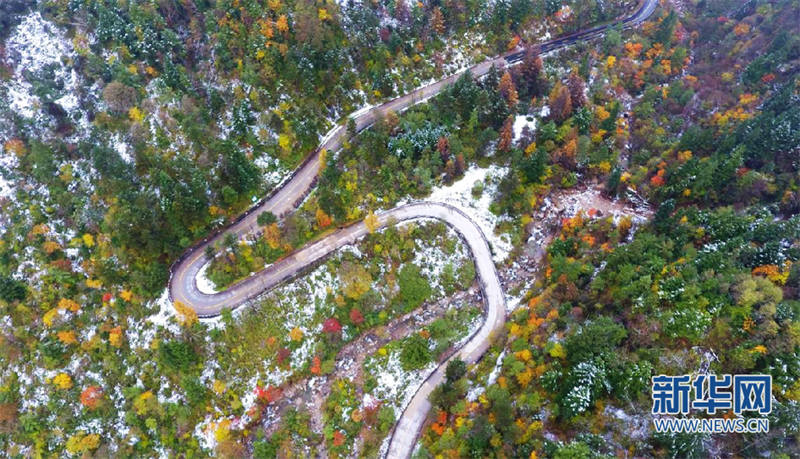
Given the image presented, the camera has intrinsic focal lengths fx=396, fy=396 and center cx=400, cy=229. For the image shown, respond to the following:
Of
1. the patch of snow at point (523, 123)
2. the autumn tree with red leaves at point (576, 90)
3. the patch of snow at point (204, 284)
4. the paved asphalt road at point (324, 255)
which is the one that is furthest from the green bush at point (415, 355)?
the autumn tree with red leaves at point (576, 90)

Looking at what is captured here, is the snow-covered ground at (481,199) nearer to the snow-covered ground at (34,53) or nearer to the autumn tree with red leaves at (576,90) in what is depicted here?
the autumn tree with red leaves at (576,90)

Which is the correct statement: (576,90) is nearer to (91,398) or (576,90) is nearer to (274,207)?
(274,207)

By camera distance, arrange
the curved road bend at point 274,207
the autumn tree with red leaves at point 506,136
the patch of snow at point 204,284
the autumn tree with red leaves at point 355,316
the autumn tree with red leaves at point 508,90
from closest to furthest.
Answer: the autumn tree with red leaves at point 355,316
the curved road bend at point 274,207
the patch of snow at point 204,284
the autumn tree with red leaves at point 506,136
the autumn tree with red leaves at point 508,90

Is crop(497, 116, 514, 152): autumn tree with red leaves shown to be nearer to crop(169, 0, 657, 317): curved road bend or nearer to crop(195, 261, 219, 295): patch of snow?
crop(169, 0, 657, 317): curved road bend

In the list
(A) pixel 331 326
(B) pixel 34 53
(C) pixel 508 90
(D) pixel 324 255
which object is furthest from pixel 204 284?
(C) pixel 508 90

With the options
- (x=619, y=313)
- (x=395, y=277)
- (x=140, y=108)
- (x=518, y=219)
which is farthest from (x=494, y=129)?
(x=140, y=108)

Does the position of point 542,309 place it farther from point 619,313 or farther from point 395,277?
point 395,277
